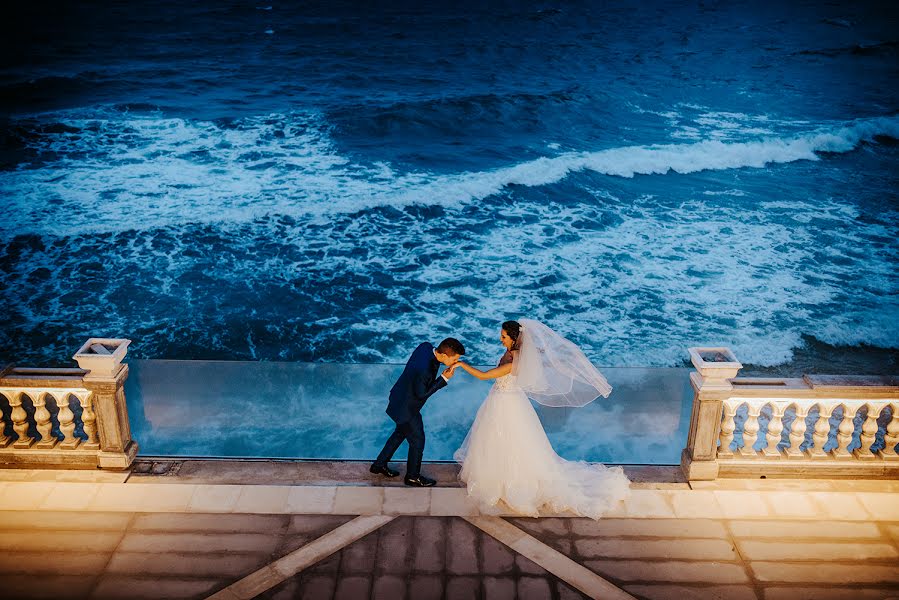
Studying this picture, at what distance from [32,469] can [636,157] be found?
68.1 feet

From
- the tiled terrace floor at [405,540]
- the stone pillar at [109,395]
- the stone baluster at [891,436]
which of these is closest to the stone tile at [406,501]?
the tiled terrace floor at [405,540]

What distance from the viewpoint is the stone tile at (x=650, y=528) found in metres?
6.15

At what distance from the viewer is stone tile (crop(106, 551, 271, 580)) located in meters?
5.64

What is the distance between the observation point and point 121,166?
22328mm

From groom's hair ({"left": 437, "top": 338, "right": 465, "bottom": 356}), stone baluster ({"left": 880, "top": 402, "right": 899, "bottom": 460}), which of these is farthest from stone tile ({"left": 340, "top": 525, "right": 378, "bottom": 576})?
stone baluster ({"left": 880, "top": 402, "right": 899, "bottom": 460})

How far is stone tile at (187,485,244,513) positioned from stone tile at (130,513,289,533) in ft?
0.26

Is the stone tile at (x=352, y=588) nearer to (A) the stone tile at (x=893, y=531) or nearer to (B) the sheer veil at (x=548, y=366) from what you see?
(B) the sheer veil at (x=548, y=366)

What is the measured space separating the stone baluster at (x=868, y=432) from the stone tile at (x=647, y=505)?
191 cm

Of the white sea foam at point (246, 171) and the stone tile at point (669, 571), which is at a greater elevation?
the stone tile at point (669, 571)

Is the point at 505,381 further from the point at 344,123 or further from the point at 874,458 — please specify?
the point at 344,123

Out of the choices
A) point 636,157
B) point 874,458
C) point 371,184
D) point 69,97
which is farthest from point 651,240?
point 69,97

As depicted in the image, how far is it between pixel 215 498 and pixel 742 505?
4658 millimetres

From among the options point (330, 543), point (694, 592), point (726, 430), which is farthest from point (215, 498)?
point (726, 430)

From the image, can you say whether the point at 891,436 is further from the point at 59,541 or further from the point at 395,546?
the point at 59,541
